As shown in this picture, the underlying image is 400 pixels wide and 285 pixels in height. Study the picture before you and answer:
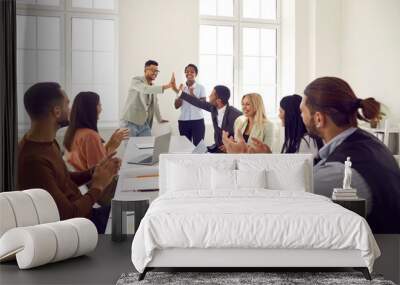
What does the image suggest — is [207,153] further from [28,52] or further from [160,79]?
[28,52]

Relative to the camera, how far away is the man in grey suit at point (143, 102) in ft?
26.2

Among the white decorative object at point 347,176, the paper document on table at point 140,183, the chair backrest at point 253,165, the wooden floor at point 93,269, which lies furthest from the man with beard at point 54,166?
the white decorative object at point 347,176

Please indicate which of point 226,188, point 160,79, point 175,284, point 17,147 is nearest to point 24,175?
point 17,147

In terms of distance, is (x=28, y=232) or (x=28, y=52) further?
(x=28, y=52)

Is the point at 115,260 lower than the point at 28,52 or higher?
lower

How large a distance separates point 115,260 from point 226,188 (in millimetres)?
1571

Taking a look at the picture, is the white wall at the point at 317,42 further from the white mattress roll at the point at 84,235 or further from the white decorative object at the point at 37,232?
the white decorative object at the point at 37,232

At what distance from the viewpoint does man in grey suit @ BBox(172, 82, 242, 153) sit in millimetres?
8023

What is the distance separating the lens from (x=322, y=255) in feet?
18.2

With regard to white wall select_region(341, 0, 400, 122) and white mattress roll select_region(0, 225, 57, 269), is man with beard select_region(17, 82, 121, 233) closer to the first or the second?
white mattress roll select_region(0, 225, 57, 269)

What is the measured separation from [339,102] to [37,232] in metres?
4.25

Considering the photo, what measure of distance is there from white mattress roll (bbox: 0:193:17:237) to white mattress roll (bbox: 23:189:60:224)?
0.36 meters

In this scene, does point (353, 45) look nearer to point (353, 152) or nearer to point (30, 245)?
point (353, 152)

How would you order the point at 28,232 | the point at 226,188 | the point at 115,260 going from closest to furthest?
the point at 28,232 < the point at 115,260 < the point at 226,188
